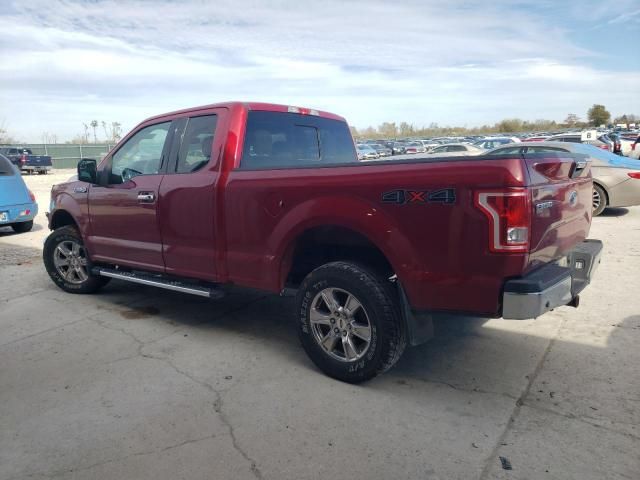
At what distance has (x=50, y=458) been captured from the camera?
9.67 ft

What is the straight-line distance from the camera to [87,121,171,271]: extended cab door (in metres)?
4.97

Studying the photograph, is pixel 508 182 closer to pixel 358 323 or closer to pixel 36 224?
pixel 358 323

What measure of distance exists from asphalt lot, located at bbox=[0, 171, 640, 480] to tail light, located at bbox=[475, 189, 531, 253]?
109cm

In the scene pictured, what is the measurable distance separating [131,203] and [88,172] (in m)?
0.74

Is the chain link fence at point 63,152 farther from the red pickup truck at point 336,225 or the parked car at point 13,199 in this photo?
the red pickup truck at point 336,225

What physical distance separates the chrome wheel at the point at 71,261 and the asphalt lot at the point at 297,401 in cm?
77

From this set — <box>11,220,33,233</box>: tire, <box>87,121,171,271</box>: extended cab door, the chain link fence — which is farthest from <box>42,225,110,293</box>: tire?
the chain link fence

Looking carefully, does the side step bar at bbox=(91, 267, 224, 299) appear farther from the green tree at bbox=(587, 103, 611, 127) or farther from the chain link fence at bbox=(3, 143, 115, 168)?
the green tree at bbox=(587, 103, 611, 127)

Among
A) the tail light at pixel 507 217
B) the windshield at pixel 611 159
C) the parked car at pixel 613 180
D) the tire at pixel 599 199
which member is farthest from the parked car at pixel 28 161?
the tail light at pixel 507 217

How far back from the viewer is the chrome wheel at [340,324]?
12.1 ft

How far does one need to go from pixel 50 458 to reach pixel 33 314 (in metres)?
3.03

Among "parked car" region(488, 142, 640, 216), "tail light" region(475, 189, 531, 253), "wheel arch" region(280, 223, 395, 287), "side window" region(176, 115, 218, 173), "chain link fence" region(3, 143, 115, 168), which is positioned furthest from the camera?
"chain link fence" region(3, 143, 115, 168)

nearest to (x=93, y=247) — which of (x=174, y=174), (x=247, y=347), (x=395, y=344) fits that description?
(x=174, y=174)

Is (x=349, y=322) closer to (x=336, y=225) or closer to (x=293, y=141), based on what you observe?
(x=336, y=225)
